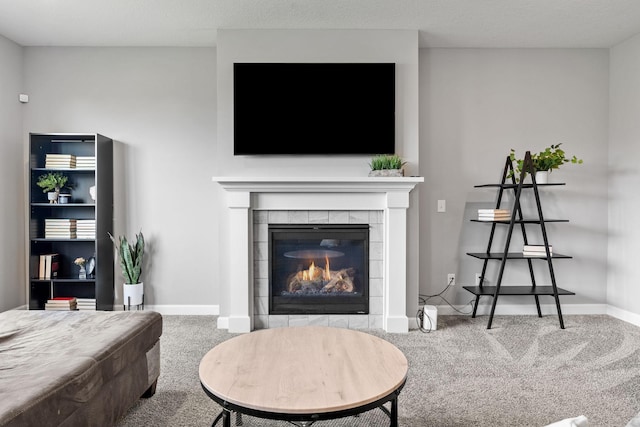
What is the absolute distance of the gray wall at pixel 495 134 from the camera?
3.85 m

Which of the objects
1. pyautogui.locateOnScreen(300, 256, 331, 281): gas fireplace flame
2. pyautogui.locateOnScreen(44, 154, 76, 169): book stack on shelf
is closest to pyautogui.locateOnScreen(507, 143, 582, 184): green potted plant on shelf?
pyautogui.locateOnScreen(300, 256, 331, 281): gas fireplace flame

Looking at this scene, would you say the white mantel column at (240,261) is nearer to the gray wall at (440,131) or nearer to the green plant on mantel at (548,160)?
the gray wall at (440,131)

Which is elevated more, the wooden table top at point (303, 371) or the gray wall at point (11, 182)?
the gray wall at point (11, 182)

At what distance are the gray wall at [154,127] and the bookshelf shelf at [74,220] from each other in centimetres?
17

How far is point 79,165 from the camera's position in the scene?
365cm

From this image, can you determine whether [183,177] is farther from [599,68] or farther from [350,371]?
[599,68]

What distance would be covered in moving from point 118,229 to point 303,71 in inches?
89.7

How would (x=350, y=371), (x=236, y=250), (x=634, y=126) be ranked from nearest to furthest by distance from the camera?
(x=350, y=371), (x=236, y=250), (x=634, y=126)

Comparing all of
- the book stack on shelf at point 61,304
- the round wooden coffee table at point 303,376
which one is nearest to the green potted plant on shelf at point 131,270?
the book stack on shelf at point 61,304

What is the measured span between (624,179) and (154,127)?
438 centimetres

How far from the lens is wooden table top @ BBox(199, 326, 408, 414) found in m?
1.33

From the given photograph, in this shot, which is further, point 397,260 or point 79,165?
point 79,165

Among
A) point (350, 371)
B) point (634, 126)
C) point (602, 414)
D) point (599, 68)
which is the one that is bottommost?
point (602, 414)

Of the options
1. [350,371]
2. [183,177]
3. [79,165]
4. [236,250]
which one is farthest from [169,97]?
[350,371]
